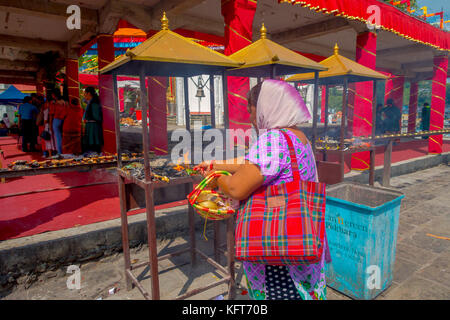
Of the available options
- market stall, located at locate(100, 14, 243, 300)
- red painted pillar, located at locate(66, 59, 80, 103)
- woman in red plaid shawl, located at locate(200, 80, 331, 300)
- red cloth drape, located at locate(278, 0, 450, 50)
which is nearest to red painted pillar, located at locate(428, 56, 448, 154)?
red cloth drape, located at locate(278, 0, 450, 50)

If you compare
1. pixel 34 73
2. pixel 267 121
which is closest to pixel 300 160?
pixel 267 121

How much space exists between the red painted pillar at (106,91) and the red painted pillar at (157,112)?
3.19 ft

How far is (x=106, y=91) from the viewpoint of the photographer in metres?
7.61

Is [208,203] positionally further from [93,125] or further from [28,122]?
[28,122]

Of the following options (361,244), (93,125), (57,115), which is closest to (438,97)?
(361,244)

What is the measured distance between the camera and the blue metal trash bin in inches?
112

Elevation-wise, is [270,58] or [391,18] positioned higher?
[391,18]

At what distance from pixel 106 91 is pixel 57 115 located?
4.84 feet

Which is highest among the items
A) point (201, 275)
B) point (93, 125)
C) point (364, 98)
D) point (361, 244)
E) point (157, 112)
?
point (364, 98)

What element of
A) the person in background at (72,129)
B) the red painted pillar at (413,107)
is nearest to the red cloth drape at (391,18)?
the person in background at (72,129)

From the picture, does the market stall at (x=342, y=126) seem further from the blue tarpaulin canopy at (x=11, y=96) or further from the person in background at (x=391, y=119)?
the blue tarpaulin canopy at (x=11, y=96)

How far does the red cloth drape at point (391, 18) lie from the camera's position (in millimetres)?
5758

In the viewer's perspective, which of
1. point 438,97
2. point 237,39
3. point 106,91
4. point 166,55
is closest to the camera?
point 166,55

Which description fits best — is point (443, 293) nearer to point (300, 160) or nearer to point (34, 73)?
point (300, 160)
